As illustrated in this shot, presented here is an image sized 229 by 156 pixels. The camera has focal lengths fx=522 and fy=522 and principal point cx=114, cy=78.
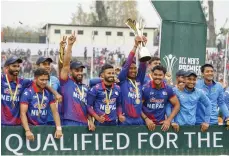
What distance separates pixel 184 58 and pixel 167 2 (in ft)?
4.05

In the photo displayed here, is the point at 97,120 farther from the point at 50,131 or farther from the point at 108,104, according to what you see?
the point at 50,131

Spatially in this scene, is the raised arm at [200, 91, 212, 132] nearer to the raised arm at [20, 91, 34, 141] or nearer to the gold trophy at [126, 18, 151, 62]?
the gold trophy at [126, 18, 151, 62]

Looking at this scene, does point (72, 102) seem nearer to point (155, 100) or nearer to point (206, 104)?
point (155, 100)

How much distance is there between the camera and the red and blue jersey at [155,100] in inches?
307

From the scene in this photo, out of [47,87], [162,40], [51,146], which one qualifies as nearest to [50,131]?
[51,146]

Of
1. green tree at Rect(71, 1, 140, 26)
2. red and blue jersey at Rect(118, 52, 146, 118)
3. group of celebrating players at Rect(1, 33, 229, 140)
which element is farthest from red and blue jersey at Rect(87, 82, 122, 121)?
green tree at Rect(71, 1, 140, 26)

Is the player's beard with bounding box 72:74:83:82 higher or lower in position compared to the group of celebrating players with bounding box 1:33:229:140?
higher

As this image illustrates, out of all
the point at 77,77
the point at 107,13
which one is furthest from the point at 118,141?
the point at 107,13

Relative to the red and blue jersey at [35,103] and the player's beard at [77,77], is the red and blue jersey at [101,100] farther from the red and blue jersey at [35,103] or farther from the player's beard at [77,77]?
the red and blue jersey at [35,103]

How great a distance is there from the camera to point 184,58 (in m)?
11.0

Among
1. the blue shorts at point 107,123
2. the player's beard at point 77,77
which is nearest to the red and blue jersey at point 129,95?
the blue shorts at point 107,123

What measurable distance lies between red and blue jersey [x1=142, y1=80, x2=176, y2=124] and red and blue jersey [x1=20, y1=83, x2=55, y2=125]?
1.44 m

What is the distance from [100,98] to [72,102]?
41 cm

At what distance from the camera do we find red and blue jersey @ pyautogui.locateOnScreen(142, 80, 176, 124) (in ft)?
25.5
